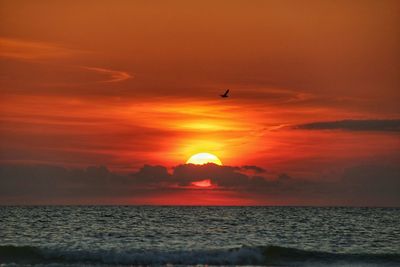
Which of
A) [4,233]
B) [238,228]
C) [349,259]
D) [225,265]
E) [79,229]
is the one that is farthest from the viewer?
[238,228]

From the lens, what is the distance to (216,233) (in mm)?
67625

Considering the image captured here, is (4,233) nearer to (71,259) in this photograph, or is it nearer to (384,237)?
(71,259)

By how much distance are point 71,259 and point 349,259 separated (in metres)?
19.1

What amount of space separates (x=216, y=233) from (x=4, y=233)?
64.5 ft

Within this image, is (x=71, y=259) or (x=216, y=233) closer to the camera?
(x=71, y=259)

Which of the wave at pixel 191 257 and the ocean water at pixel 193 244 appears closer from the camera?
the wave at pixel 191 257

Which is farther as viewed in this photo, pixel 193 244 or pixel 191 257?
pixel 193 244

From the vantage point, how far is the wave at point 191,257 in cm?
4750

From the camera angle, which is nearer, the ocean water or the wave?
the wave

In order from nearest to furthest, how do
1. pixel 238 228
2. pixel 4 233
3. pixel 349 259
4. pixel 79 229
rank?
1. pixel 349 259
2. pixel 4 233
3. pixel 79 229
4. pixel 238 228

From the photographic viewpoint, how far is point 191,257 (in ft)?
159

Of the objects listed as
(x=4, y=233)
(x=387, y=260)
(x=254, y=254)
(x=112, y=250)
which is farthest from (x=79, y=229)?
(x=387, y=260)

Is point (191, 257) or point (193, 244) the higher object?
point (193, 244)

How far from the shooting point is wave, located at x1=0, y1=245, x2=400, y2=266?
156 ft
